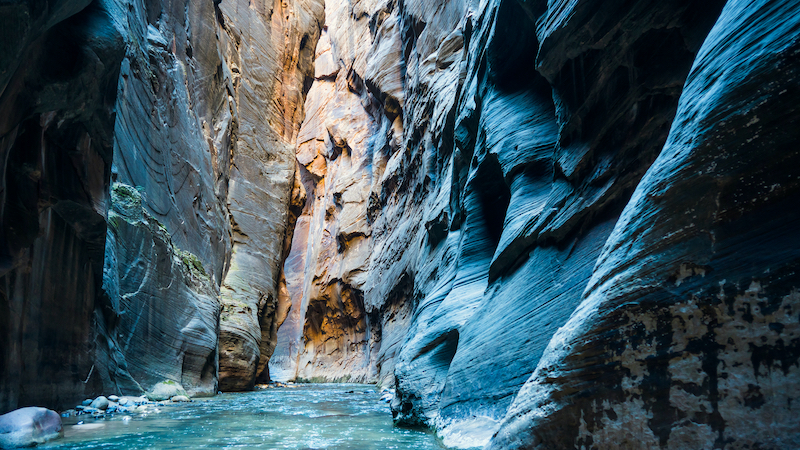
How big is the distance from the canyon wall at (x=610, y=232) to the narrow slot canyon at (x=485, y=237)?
14 mm

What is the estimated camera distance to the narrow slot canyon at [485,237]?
6.72 ft

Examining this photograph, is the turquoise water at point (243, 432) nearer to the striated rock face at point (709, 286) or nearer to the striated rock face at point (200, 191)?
the striated rock face at point (200, 191)

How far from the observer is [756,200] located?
2037mm

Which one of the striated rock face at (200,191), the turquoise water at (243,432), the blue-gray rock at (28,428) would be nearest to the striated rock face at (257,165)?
the striated rock face at (200,191)

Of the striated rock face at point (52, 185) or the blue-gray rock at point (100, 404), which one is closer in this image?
the striated rock face at point (52, 185)

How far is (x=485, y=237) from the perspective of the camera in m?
7.82

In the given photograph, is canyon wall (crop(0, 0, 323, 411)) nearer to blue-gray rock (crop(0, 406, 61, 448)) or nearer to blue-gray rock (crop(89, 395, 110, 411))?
blue-gray rock (crop(89, 395, 110, 411))

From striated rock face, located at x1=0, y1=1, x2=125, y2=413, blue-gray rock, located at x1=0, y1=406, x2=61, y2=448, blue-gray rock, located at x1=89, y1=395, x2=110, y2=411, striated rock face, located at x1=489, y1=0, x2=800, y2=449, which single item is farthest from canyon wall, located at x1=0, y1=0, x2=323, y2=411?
striated rock face, located at x1=489, y1=0, x2=800, y2=449

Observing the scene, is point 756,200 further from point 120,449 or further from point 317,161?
point 317,161

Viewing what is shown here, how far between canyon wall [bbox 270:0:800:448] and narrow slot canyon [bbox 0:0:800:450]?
14mm

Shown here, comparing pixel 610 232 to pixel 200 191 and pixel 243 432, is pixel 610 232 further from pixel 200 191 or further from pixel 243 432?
pixel 200 191

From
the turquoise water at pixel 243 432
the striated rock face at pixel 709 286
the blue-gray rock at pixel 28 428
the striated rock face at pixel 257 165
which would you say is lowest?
the turquoise water at pixel 243 432

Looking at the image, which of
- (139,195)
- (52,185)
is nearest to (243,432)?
(52,185)

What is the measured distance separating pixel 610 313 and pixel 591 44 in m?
3.24
